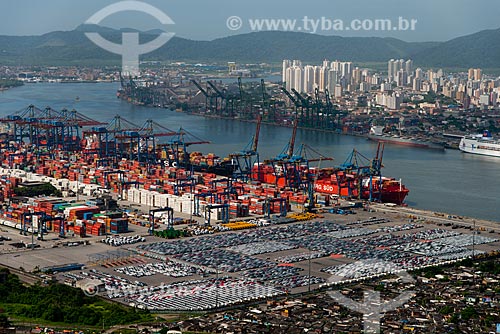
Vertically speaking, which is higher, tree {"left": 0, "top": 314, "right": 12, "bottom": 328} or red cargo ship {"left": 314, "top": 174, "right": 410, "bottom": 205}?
tree {"left": 0, "top": 314, "right": 12, "bottom": 328}

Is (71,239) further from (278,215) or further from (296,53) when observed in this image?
(296,53)

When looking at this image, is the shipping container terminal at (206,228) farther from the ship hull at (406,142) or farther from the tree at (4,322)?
the ship hull at (406,142)

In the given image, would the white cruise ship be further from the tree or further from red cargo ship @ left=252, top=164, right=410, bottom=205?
the tree

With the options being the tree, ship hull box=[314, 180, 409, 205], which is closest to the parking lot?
the tree

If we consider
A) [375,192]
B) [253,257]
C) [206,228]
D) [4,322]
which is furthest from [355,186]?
[4,322]

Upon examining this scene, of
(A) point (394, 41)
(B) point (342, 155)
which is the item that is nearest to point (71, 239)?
(B) point (342, 155)

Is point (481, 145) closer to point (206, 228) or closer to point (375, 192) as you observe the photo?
point (375, 192)

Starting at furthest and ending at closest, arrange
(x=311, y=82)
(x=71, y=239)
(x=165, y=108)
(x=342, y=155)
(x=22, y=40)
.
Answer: (x=22, y=40) → (x=311, y=82) → (x=165, y=108) → (x=342, y=155) → (x=71, y=239)

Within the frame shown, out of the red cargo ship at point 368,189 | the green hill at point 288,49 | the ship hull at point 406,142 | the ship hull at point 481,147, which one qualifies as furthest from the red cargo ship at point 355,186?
the green hill at point 288,49
